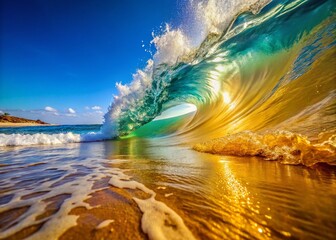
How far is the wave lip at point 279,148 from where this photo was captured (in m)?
1.99

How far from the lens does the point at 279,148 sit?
2498 millimetres

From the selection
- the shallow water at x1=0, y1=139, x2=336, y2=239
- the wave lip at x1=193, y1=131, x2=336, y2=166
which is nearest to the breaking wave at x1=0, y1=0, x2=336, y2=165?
the wave lip at x1=193, y1=131, x2=336, y2=166

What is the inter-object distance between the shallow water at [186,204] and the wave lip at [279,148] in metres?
0.15

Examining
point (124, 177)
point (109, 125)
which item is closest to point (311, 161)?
point (124, 177)

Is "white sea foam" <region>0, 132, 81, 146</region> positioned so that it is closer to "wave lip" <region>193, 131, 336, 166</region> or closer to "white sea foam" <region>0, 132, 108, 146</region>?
"white sea foam" <region>0, 132, 108, 146</region>

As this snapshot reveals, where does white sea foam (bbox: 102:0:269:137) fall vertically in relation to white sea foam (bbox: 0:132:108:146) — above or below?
above

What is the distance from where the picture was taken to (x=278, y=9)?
5.68 meters

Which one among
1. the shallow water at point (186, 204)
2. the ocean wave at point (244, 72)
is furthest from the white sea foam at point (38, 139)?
the shallow water at point (186, 204)

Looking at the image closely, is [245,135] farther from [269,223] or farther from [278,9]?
[278,9]

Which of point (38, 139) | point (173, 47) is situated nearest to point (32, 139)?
point (38, 139)

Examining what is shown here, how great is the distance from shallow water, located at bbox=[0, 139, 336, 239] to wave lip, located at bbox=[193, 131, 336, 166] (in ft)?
0.49

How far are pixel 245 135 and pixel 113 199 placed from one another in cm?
231

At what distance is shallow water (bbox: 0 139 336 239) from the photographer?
3.17 ft

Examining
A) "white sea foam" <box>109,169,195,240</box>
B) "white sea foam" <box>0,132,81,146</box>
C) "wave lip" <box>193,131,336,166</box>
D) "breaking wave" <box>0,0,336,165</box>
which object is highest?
"breaking wave" <box>0,0,336,165</box>
